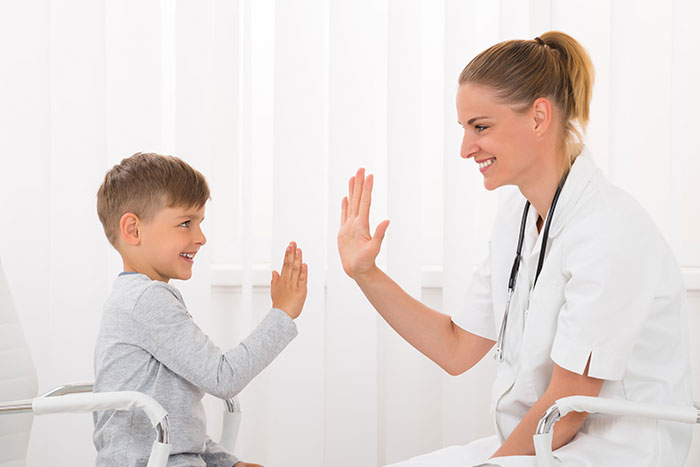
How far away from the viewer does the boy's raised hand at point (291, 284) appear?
1.45 meters

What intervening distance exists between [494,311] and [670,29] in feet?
3.42

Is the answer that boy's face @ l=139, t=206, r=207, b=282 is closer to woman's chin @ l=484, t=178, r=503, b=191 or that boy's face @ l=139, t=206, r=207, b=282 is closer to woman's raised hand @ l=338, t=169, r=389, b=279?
woman's raised hand @ l=338, t=169, r=389, b=279

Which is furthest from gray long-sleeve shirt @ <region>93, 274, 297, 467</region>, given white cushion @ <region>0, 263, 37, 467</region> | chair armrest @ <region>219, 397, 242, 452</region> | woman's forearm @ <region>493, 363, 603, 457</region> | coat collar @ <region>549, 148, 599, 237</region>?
coat collar @ <region>549, 148, 599, 237</region>

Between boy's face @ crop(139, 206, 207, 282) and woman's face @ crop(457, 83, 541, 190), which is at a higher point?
woman's face @ crop(457, 83, 541, 190)

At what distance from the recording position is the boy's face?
1385 mm

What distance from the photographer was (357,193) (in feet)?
5.03

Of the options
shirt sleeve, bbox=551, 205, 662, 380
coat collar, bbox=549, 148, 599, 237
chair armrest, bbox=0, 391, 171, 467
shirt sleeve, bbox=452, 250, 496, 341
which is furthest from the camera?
shirt sleeve, bbox=452, 250, 496, 341

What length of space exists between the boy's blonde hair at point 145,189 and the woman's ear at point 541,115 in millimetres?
668

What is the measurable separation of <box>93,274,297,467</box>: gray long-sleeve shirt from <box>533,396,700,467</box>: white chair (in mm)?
519

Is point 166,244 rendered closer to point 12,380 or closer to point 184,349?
point 184,349

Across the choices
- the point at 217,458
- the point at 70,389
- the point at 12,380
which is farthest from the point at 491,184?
the point at 12,380

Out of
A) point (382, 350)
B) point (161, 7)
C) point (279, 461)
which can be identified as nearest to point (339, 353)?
point (382, 350)

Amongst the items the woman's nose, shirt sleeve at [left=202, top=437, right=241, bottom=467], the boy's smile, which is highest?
the woman's nose

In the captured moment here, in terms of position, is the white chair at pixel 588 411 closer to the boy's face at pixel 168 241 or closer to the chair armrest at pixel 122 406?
the chair armrest at pixel 122 406
